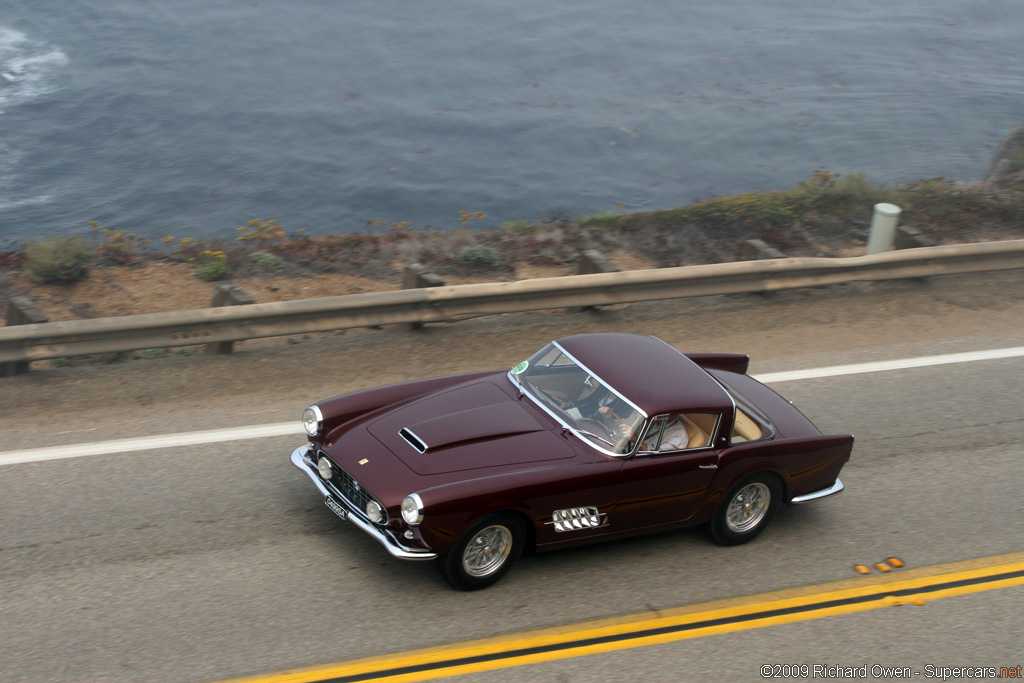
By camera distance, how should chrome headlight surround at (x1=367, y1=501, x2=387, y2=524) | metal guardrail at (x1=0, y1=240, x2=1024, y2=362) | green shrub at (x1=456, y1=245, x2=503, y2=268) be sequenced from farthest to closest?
1. green shrub at (x1=456, y1=245, x2=503, y2=268)
2. metal guardrail at (x1=0, y1=240, x2=1024, y2=362)
3. chrome headlight surround at (x1=367, y1=501, x2=387, y2=524)

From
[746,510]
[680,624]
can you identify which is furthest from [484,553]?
[746,510]

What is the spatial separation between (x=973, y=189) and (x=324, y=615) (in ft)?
40.2

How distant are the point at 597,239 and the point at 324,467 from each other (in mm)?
6725

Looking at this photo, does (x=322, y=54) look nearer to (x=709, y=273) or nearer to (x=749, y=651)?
(x=709, y=273)

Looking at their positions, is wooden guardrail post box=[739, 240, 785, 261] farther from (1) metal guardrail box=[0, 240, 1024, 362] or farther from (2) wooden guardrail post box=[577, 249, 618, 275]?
(2) wooden guardrail post box=[577, 249, 618, 275]

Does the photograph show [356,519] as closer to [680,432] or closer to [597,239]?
[680,432]

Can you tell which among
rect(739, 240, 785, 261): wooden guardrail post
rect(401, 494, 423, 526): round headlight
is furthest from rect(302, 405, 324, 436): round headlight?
rect(739, 240, 785, 261): wooden guardrail post

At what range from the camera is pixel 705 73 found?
3297 centimetres

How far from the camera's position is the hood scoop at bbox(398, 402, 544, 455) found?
600cm

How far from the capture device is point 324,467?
6.11 m

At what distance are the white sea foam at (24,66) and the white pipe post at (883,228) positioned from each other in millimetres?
25287

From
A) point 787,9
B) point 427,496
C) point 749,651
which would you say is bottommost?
point 749,651


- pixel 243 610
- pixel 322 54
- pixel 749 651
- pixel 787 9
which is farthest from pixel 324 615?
pixel 787 9

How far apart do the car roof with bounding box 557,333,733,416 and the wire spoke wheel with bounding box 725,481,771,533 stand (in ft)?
2.07
